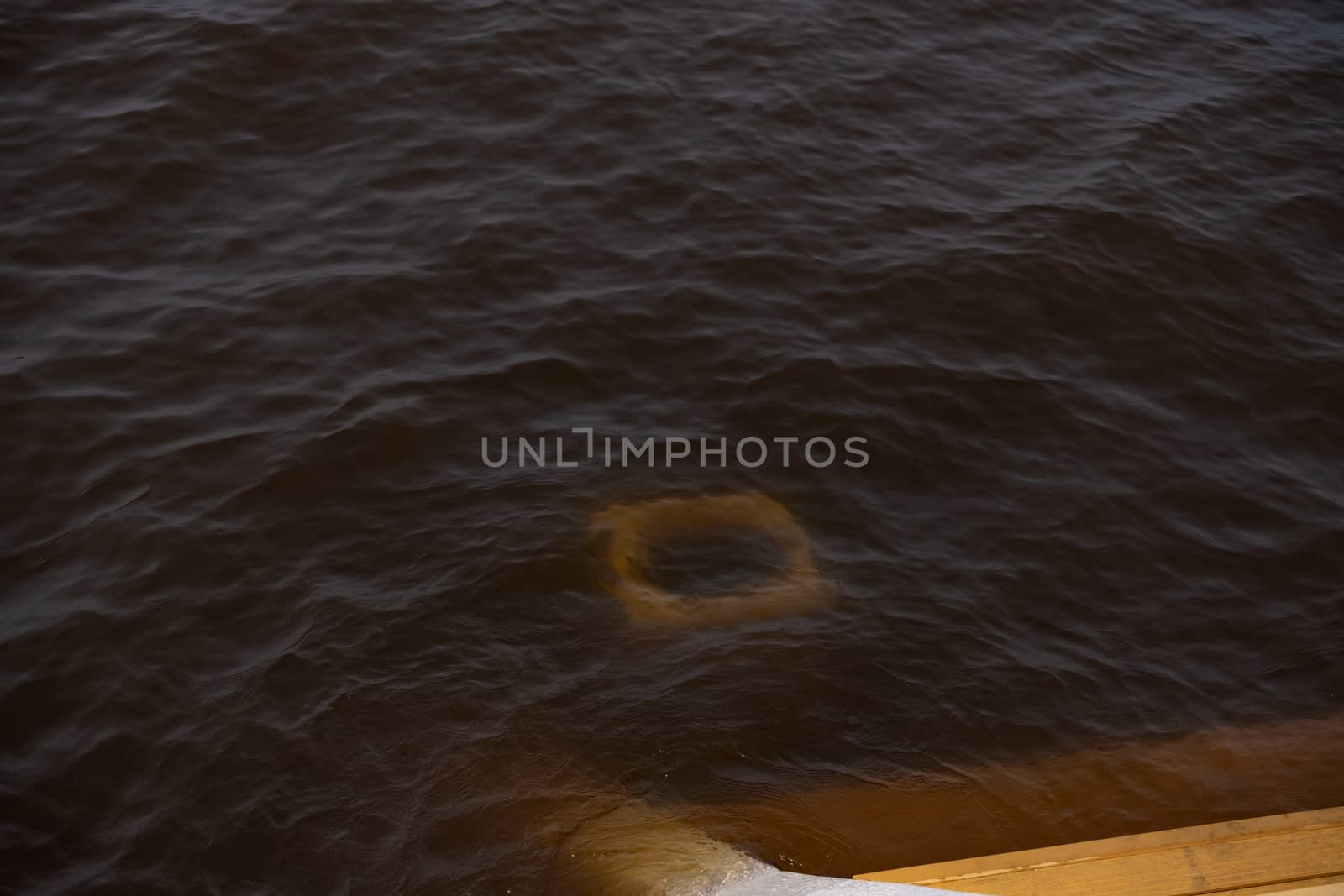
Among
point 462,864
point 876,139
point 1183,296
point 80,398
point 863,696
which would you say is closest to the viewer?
point 462,864

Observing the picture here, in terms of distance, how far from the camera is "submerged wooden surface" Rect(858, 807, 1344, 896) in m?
4.71

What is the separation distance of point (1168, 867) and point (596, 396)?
4.57 m

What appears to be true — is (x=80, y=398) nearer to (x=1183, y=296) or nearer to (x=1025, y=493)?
(x=1025, y=493)

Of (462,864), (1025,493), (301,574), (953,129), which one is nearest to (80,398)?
(301,574)

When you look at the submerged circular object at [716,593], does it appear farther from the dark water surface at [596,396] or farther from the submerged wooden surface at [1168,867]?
the submerged wooden surface at [1168,867]

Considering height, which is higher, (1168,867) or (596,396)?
(596,396)

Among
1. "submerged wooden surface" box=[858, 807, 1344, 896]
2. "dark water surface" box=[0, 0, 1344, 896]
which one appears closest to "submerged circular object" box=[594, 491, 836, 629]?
"dark water surface" box=[0, 0, 1344, 896]

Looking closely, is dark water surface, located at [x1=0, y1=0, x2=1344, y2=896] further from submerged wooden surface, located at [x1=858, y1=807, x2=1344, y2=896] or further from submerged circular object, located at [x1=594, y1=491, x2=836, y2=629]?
submerged wooden surface, located at [x1=858, y1=807, x2=1344, y2=896]

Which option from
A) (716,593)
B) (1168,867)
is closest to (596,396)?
(716,593)

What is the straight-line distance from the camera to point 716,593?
679 centimetres

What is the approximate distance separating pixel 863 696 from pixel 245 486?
3912mm

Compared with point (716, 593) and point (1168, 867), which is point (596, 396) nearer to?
point (716, 593)

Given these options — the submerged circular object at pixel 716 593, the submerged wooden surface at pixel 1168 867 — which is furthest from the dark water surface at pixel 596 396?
the submerged wooden surface at pixel 1168 867

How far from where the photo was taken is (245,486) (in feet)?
22.9
